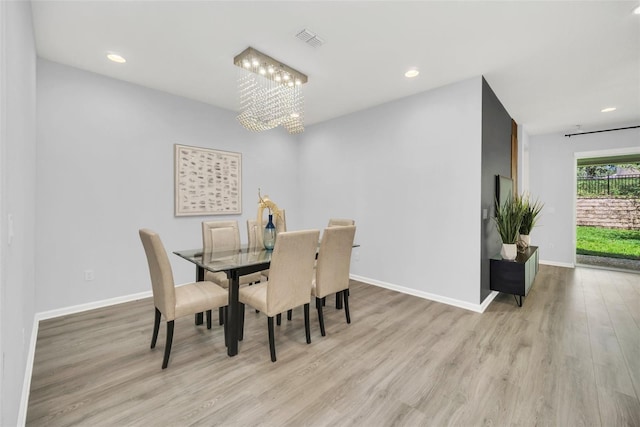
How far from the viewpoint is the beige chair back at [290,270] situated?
82.0 inches

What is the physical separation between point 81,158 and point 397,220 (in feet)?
12.4

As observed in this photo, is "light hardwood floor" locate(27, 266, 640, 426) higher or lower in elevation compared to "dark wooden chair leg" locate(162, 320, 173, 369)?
lower

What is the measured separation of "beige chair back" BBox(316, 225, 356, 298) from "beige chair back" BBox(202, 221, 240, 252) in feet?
3.66

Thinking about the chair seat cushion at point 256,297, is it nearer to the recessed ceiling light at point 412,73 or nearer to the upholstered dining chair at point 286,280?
the upholstered dining chair at point 286,280

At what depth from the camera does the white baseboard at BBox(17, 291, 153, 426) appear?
5.04 ft

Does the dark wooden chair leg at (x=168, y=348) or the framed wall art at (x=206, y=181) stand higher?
the framed wall art at (x=206, y=181)

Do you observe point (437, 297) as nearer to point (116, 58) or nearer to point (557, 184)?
point (557, 184)

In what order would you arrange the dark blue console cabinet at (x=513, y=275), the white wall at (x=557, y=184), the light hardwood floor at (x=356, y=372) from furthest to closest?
the white wall at (x=557, y=184) < the dark blue console cabinet at (x=513, y=275) < the light hardwood floor at (x=356, y=372)

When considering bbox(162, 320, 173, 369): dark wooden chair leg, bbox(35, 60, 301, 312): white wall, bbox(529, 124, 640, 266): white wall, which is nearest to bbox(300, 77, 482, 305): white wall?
bbox(35, 60, 301, 312): white wall

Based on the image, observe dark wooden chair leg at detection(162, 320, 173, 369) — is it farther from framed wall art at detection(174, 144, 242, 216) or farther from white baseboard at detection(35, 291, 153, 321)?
framed wall art at detection(174, 144, 242, 216)

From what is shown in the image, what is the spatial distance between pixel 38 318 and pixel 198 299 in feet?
6.51

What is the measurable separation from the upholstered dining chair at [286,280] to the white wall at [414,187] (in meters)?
1.86

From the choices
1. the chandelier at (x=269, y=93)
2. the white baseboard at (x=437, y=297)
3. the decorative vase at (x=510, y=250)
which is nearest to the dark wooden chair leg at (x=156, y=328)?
the chandelier at (x=269, y=93)

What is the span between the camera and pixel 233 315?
217 cm
